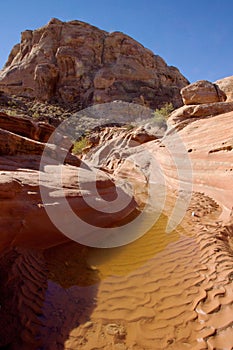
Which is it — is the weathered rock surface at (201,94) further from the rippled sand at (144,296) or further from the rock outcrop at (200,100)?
the rippled sand at (144,296)

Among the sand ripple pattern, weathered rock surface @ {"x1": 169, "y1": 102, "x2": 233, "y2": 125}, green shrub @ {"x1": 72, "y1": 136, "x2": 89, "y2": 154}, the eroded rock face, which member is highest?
the eroded rock face

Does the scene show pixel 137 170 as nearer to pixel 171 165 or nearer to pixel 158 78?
pixel 171 165

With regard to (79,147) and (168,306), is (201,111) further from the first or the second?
(79,147)

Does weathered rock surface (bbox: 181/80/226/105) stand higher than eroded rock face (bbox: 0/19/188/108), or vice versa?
eroded rock face (bbox: 0/19/188/108)

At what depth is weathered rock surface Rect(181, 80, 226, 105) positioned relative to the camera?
13055 millimetres

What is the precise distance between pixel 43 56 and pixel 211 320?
48.3 meters

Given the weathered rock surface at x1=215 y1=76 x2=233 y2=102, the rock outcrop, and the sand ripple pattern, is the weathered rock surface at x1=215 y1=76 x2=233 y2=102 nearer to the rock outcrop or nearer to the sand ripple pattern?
the rock outcrop

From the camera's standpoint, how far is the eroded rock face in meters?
38.0

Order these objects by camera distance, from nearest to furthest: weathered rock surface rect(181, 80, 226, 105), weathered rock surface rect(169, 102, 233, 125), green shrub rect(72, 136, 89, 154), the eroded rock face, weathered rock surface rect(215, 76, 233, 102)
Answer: weathered rock surface rect(169, 102, 233, 125) → weathered rock surface rect(181, 80, 226, 105) → weathered rock surface rect(215, 76, 233, 102) → green shrub rect(72, 136, 89, 154) → the eroded rock face

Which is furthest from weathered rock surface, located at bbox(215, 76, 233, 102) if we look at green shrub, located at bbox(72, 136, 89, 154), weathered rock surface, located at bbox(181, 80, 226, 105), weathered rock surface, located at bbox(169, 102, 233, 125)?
green shrub, located at bbox(72, 136, 89, 154)

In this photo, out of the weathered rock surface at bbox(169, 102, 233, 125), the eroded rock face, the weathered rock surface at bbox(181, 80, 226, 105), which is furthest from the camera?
the eroded rock face

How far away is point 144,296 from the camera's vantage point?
2.87 m

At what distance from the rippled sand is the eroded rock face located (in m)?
35.1

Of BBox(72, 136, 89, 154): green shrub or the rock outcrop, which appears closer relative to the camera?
the rock outcrop
